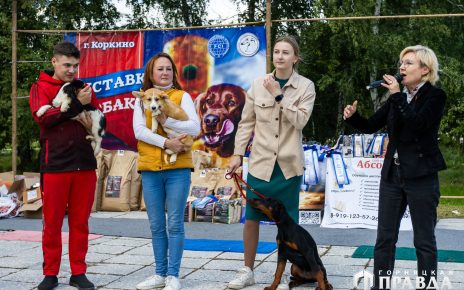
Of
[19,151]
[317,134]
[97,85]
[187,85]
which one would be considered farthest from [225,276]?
[317,134]

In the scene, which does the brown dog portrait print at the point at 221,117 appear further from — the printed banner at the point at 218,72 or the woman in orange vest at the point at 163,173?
the woman in orange vest at the point at 163,173

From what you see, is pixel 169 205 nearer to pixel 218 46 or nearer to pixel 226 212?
pixel 226 212

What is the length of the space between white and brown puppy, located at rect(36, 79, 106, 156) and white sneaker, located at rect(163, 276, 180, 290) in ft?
3.46

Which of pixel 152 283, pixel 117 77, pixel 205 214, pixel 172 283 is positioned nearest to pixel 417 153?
pixel 172 283

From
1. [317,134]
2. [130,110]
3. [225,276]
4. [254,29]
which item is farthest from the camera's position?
[317,134]

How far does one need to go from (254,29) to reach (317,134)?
9.36 m

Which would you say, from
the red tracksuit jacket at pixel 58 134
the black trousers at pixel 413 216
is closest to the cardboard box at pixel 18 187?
the red tracksuit jacket at pixel 58 134

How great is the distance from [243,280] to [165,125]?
4.06 ft

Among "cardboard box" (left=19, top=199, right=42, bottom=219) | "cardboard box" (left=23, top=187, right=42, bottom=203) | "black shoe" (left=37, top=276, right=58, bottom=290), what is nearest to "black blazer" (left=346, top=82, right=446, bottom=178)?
"black shoe" (left=37, top=276, right=58, bottom=290)

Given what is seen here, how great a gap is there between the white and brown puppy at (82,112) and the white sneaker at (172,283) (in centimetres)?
105

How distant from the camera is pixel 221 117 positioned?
8.98 metres

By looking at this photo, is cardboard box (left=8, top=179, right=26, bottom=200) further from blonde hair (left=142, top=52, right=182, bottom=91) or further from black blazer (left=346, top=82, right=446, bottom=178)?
black blazer (left=346, top=82, right=446, bottom=178)

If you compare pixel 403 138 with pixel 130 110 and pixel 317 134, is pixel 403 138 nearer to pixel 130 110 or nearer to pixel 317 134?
pixel 130 110

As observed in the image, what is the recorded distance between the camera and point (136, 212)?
28.7ft
